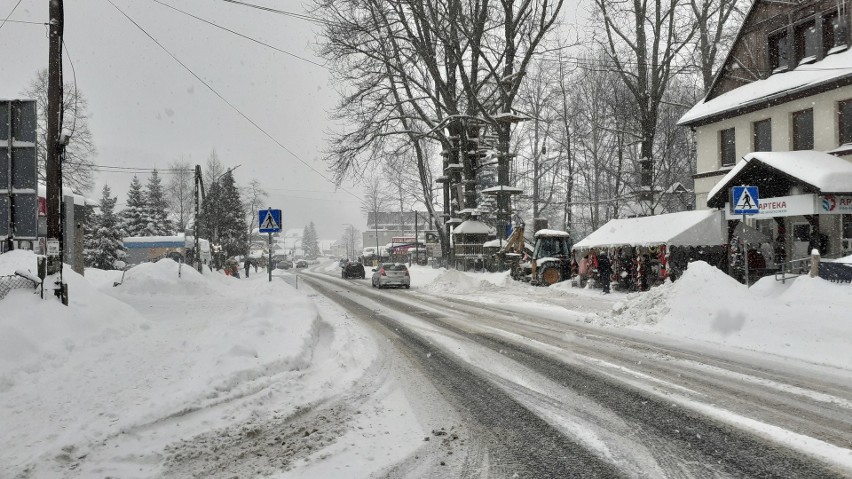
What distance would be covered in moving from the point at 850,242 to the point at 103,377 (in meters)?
21.5

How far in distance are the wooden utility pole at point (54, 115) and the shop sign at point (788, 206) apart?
17.7 meters

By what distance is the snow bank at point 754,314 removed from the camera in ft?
28.4

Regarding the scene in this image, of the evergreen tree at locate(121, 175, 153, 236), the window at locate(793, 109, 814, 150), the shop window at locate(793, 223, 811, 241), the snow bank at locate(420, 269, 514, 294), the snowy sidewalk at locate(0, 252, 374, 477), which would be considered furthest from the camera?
the evergreen tree at locate(121, 175, 153, 236)

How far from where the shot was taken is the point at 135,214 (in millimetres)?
62906

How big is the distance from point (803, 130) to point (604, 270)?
8706 millimetres

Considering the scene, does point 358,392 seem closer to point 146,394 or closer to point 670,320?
point 146,394

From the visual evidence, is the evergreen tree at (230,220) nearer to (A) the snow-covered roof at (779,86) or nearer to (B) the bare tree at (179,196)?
(B) the bare tree at (179,196)

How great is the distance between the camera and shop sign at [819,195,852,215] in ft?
50.6

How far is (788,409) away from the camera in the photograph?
5.38 meters

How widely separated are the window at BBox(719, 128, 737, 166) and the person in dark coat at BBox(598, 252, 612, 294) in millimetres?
7220

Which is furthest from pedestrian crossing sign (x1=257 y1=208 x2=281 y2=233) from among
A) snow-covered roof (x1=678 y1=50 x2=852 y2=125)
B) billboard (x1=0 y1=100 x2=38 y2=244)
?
snow-covered roof (x1=678 y1=50 x2=852 y2=125)

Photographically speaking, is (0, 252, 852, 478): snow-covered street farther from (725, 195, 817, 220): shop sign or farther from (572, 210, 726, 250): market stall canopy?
(572, 210, 726, 250): market stall canopy

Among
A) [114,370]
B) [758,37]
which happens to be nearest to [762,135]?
[758,37]

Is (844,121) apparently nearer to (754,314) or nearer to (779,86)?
(779,86)
